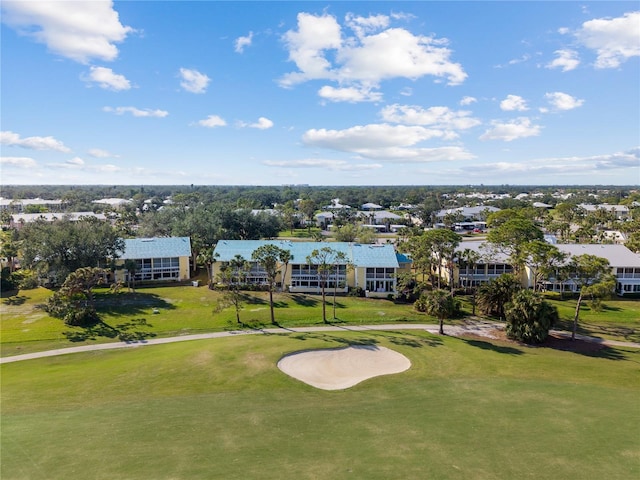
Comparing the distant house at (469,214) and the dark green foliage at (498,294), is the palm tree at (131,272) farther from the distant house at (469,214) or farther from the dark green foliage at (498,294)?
the distant house at (469,214)

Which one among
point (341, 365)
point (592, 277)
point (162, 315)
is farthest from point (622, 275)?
point (162, 315)

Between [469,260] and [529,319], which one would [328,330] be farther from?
[469,260]

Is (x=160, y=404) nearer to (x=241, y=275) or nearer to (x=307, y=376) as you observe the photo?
(x=307, y=376)

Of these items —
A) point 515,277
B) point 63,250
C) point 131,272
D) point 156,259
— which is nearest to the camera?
point 515,277

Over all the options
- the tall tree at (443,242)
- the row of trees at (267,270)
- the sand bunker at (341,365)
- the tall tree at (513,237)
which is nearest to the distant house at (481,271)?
the tall tree at (513,237)

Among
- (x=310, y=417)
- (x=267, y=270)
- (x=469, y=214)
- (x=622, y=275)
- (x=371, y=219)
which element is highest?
(x=469, y=214)

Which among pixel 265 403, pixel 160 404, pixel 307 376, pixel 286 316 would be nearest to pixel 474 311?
pixel 286 316
